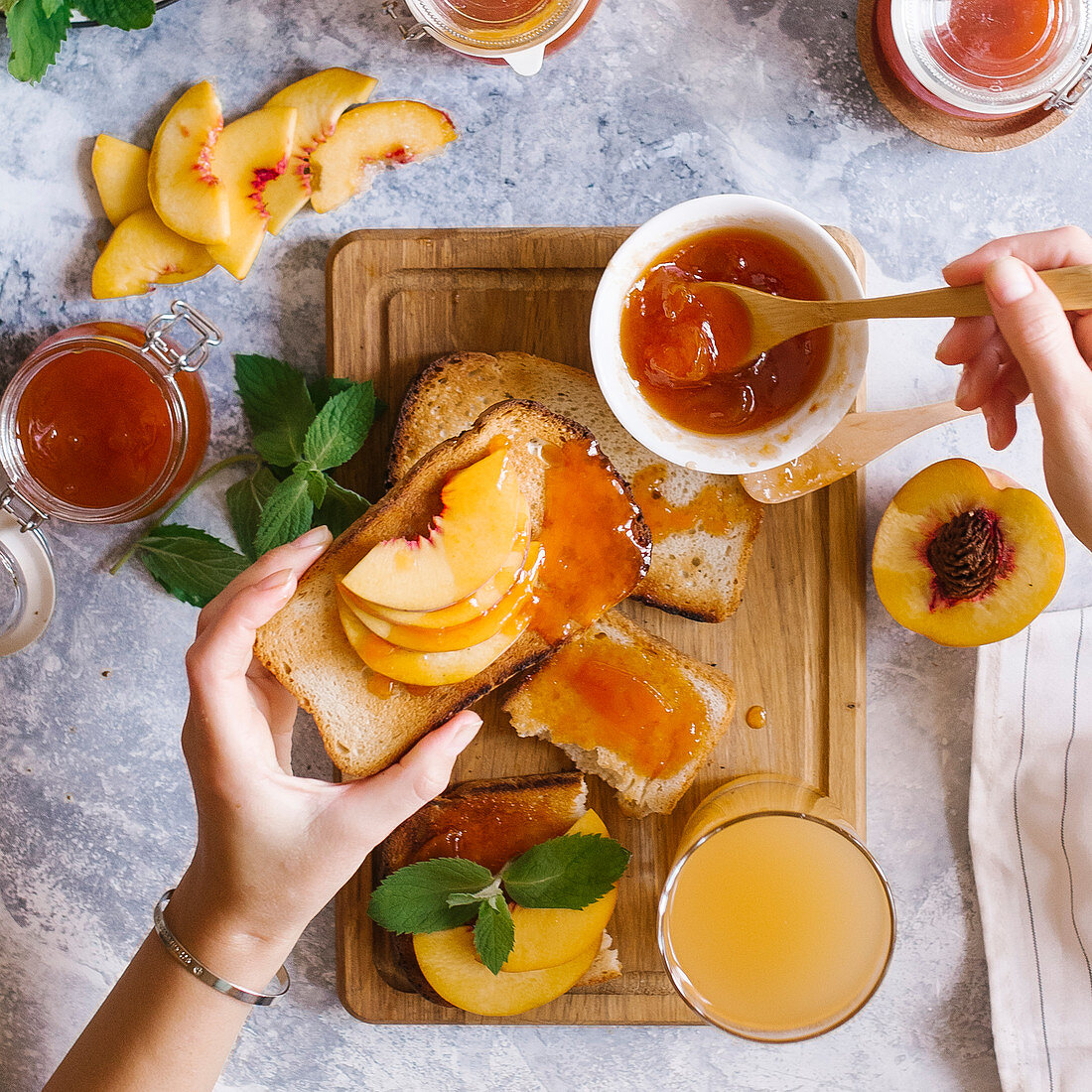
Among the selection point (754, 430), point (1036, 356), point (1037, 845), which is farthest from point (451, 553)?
point (1037, 845)

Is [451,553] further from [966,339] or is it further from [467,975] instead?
[966,339]

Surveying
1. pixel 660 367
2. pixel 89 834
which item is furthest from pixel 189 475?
pixel 660 367

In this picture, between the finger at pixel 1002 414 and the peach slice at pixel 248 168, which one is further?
the peach slice at pixel 248 168

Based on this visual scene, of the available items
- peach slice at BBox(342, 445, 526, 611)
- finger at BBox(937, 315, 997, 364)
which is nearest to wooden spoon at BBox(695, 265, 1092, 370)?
finger at BBox(937, 315, 997, 364)

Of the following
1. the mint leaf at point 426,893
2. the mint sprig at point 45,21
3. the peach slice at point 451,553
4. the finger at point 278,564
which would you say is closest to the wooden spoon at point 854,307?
the peach slice at point 451,553

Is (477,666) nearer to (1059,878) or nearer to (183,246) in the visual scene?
(183,246)

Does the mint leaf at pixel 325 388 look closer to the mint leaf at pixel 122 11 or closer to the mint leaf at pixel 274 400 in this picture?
the mint leaf at pixel 274 400

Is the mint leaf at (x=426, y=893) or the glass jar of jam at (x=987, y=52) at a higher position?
the glass jar of jam at (x=987, y=52)
